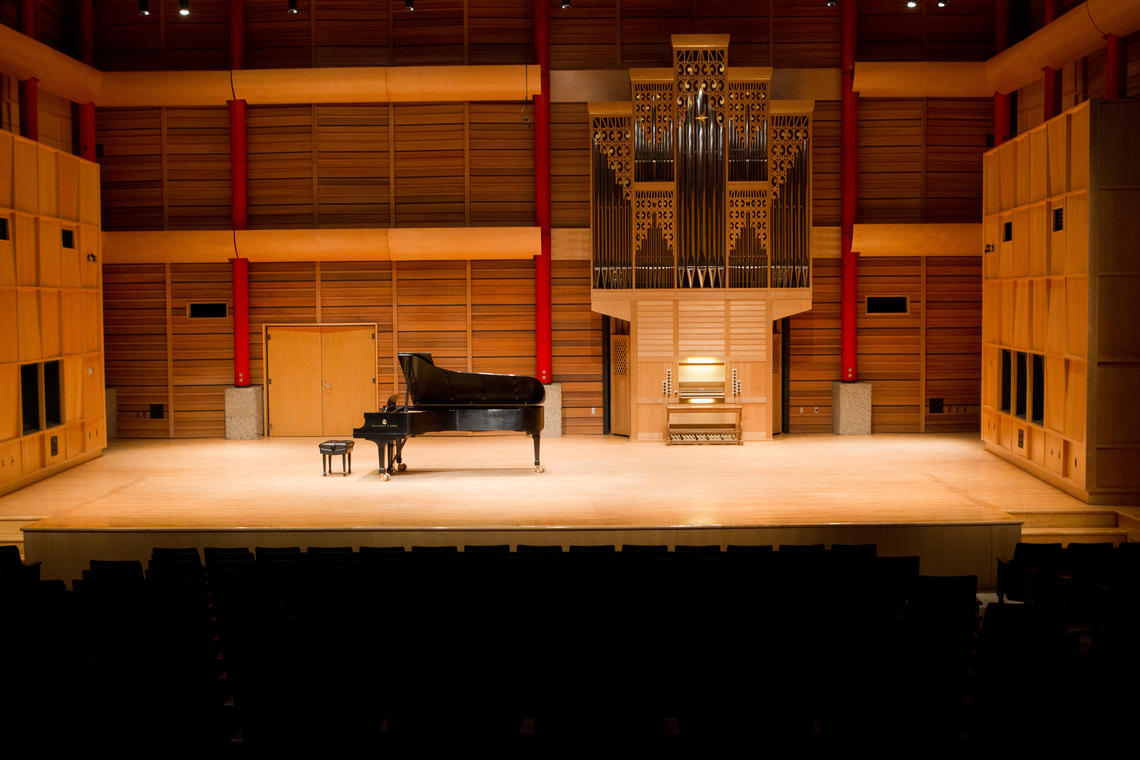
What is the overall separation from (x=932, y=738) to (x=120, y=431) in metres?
12.5

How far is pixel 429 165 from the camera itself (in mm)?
12992

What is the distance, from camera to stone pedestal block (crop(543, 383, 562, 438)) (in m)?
12.9

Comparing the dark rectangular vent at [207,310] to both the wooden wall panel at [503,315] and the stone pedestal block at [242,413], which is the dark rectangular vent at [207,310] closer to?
the stone pedestal block at [242,413]

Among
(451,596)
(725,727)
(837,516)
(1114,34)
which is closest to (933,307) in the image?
(1114,34)

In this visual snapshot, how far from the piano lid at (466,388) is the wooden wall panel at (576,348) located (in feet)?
11.0

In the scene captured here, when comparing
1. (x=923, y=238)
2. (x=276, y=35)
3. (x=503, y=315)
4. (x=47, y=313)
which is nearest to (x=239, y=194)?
(x=276, y=35)

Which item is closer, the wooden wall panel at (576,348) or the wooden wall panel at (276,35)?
the wooden wall panel at (276,35)

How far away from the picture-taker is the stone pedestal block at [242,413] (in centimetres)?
1298

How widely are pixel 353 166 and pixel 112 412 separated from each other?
4.78 meters

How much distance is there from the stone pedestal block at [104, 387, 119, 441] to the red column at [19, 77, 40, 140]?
3.55m

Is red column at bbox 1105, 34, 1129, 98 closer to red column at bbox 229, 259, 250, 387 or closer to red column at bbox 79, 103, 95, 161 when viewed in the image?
red column at bbox 229, 259, 250, 387

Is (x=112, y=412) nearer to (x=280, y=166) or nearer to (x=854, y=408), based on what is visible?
(x=280, y=166)

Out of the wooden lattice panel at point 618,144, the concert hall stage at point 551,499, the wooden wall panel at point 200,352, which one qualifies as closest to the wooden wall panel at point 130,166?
the wooden wall panel at point 200,352

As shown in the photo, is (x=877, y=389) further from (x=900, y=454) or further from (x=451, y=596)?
(x=451, y=596)
